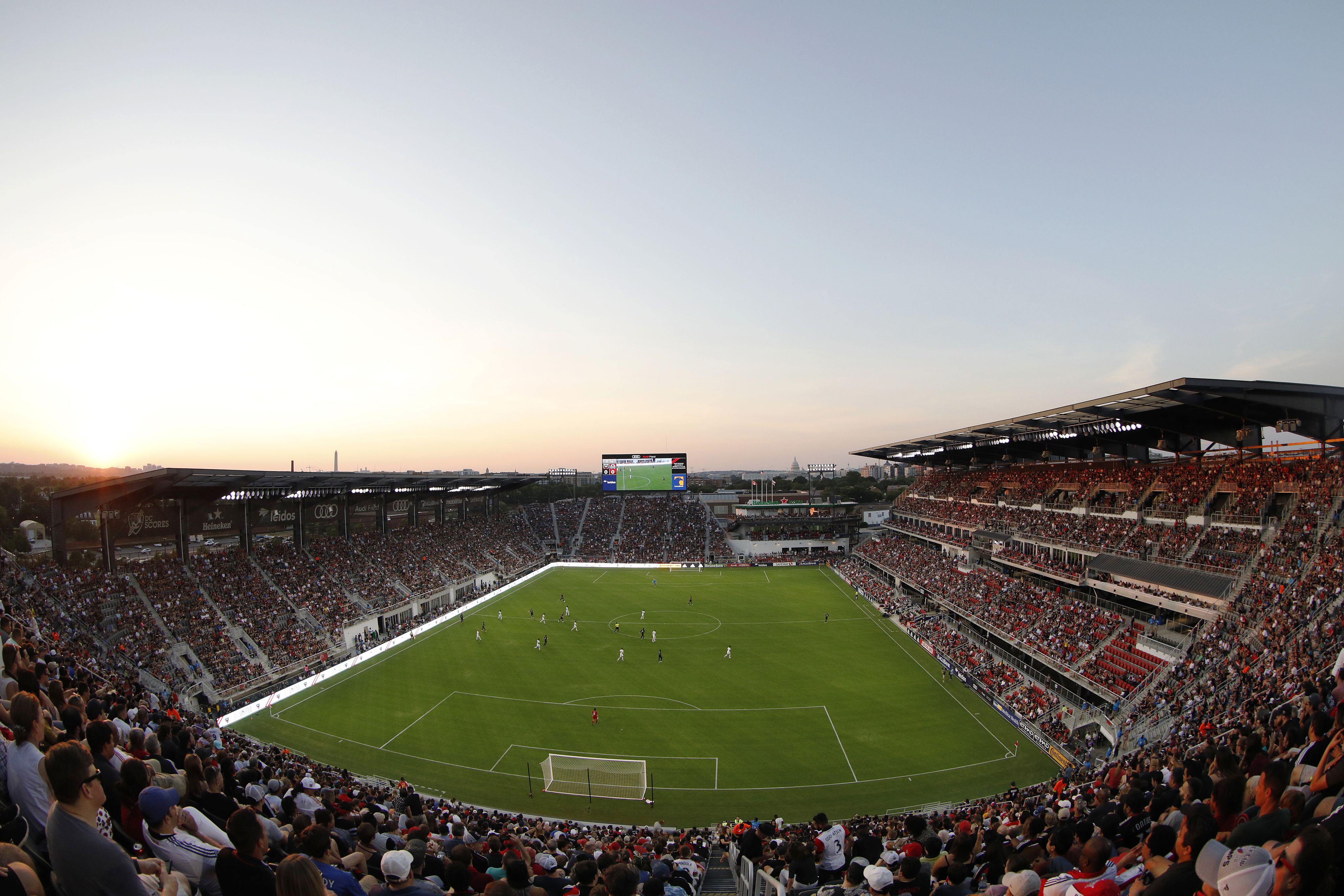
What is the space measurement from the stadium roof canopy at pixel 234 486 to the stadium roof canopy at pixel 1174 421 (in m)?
45.1

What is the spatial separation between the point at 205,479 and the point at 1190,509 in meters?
52.4

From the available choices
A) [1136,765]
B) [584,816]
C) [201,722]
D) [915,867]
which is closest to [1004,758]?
[1136,765]

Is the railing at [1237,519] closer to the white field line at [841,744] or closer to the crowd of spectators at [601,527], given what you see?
the white field line at [841,744]

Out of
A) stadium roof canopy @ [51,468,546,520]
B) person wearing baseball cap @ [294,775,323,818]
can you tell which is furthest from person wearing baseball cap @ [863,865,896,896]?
stadium roof canopy @ [51,468,546,520]

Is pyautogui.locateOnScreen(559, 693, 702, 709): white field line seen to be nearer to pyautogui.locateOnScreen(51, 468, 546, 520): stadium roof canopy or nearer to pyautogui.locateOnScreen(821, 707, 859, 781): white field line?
pyautogui.locateOnScreen(821, 707, 859, 781): white field line

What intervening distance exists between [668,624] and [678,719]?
51.3ft

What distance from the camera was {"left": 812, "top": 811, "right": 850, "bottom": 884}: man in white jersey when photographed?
24.7 ft

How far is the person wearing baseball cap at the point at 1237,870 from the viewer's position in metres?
2.68

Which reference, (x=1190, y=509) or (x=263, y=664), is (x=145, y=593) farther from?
(x=1190, y=509)

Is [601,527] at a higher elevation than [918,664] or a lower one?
higher

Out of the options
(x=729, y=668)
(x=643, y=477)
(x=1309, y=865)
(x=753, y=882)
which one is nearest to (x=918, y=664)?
(x=729, y=668)

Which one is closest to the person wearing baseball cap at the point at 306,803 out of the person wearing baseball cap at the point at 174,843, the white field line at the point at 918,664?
the person wearing baseball cap at the point at 174,843

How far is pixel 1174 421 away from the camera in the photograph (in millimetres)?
32531

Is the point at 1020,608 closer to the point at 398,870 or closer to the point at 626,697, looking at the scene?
the point at 626,697
